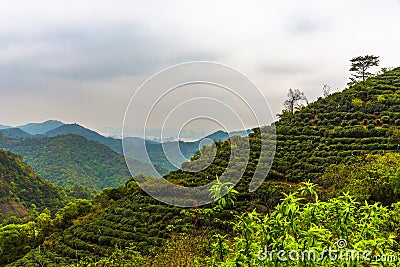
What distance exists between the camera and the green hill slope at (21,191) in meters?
48.3

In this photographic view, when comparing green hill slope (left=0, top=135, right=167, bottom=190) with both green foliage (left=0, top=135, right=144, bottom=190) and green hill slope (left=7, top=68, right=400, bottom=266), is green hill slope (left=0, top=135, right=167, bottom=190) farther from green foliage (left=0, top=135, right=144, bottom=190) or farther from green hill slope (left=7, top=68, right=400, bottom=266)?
green hill slope (left=7, top=68, right=400, bottom=266)

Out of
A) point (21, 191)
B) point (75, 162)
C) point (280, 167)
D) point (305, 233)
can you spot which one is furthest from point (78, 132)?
point (305, 233)

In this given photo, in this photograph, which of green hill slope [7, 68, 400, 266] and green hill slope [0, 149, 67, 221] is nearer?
green hill slope [7, 68, 400, 266]

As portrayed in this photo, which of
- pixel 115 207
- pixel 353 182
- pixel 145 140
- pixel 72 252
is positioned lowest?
pixel 72 252

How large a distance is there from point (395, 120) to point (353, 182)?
15085 millimetres

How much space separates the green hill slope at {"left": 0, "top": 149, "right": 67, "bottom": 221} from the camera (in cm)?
4828

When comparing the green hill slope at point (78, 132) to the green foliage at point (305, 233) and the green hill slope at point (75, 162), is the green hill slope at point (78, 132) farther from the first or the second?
the green foliage at point (305, 233)

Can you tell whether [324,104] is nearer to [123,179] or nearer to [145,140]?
[145,140]

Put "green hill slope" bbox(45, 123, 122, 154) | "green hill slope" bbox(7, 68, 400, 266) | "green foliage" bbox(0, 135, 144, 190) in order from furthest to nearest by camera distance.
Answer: "green hill slope" bbox(45, 123, 122, 154) → "green foliage" bbox(0, 135, 144, 190) → "green hill slope" bbox(7, 68, 400, 266)

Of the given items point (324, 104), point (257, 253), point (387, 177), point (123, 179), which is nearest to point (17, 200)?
point (123, 179)

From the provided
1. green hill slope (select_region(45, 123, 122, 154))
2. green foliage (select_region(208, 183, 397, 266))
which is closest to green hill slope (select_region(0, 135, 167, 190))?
green hill slope (select_region(45, 123, 122, 154))

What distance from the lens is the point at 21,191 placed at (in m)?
51.2

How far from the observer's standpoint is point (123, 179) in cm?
7694

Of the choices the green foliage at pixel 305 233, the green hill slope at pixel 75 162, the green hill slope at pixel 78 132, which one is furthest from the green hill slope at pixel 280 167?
the green hill slope at pixel 78 132
